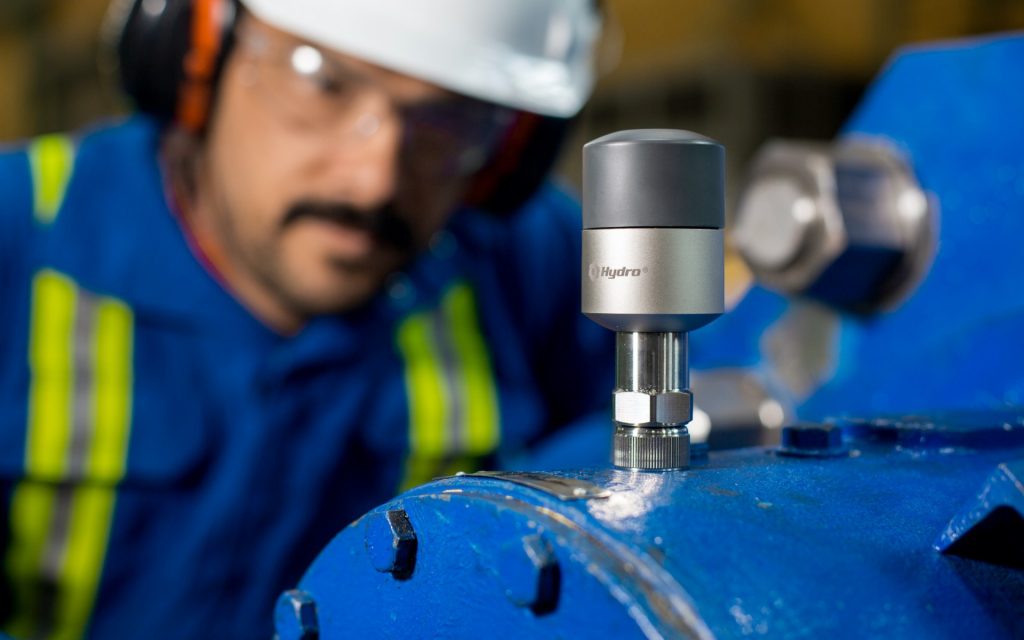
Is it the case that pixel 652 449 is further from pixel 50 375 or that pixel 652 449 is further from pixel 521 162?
pixel 50 375

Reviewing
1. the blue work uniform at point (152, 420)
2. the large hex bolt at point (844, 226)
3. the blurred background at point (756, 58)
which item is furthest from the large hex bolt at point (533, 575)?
the blurred background at point (756, 58)

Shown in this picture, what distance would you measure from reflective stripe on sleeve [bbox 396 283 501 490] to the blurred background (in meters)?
2.44

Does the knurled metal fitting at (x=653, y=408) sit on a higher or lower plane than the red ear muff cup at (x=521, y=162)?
lower

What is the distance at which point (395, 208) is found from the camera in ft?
4.29

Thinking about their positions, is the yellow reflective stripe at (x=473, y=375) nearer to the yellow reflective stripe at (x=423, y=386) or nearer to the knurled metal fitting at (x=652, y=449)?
the yellow reflective stripe at (x=423, y=386)

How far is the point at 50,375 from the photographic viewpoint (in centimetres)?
140

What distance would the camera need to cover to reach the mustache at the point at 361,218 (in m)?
1.29

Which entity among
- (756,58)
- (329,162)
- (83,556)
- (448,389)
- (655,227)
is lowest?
(83,556)

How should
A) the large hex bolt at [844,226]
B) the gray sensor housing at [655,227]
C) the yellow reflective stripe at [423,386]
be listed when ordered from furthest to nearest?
1. the yellow reflective stripe at [423,386]
2. the large hex bolt at [844,226]
3. the gray sensor housing at [655,227]

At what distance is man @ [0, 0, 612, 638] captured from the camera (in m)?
1.29

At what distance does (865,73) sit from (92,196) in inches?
133

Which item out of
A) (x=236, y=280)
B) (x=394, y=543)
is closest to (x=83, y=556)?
(x=236, y=280)

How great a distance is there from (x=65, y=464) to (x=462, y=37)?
72 centimetres

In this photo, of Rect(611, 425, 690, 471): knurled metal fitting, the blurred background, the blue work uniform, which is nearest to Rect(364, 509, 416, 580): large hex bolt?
Rect(611, 425, 690, 471): knurled metal fitting
